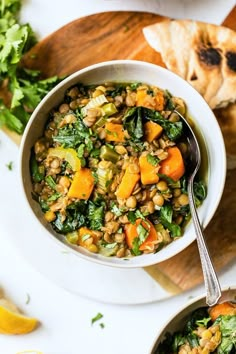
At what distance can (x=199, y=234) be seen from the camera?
331 cm

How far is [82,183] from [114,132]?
30 centimetres

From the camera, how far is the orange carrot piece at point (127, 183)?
3.32 m

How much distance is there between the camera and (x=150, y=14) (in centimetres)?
385

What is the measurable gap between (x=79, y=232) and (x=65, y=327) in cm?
82

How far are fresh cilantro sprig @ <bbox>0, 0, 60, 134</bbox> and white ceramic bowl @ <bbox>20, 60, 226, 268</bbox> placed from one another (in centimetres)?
26

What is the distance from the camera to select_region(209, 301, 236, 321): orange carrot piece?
346cm

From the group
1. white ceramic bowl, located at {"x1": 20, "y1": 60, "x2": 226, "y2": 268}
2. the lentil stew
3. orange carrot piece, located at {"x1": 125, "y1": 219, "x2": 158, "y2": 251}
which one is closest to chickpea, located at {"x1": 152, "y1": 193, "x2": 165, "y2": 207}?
the lentil stew

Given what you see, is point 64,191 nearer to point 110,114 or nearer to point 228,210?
point 110,114

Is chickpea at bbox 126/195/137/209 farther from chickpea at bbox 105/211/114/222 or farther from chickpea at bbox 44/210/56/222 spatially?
chickpea at bbox 44/210/56/222

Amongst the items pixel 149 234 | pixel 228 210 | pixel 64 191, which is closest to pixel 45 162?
pixel 64 191

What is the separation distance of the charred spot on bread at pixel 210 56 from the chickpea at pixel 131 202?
94 cm

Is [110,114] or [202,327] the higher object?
[110,114]

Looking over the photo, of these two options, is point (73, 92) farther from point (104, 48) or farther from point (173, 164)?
point (173, 164)

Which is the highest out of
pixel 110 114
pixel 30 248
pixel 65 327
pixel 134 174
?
pixel 110 114
